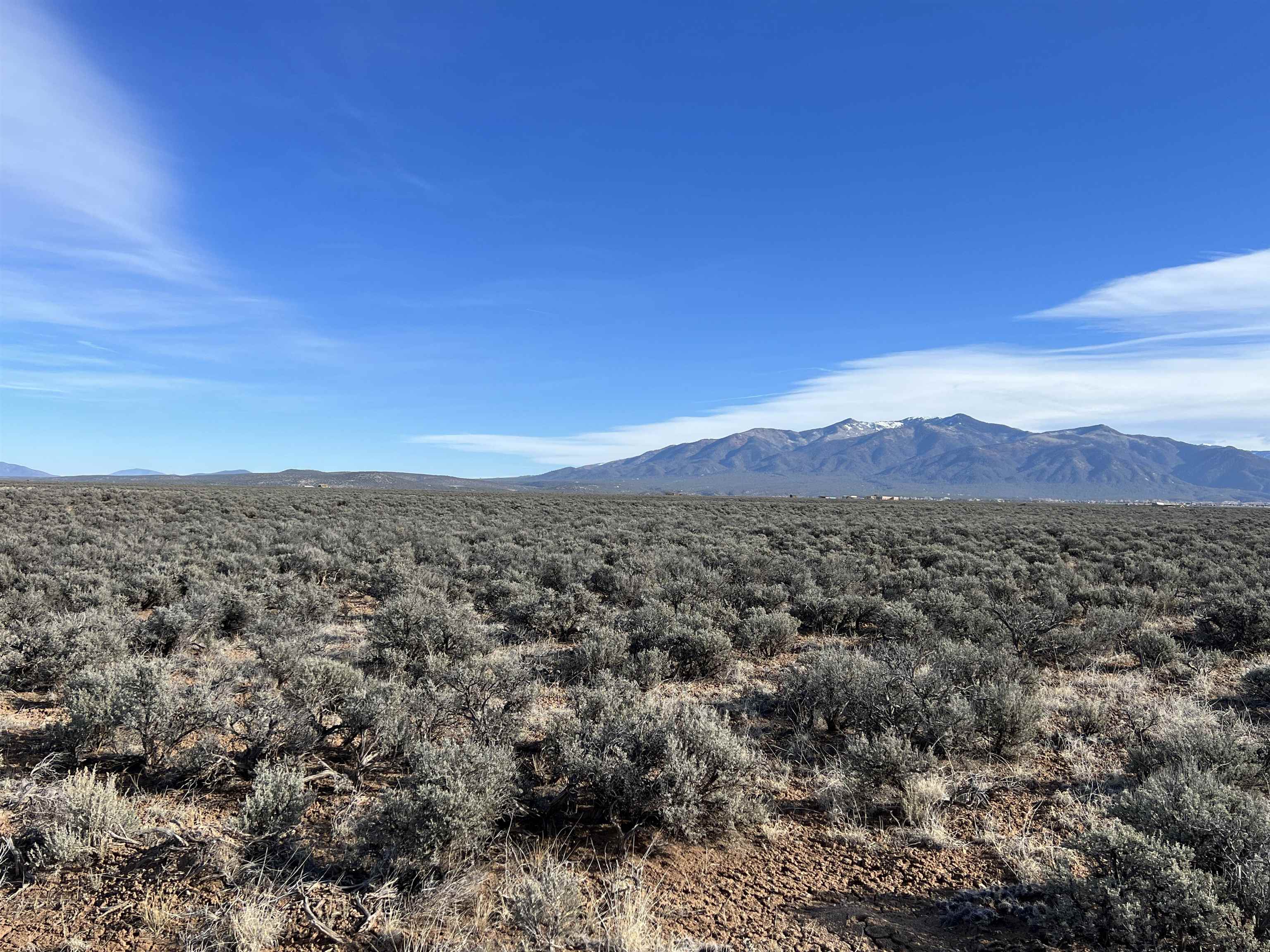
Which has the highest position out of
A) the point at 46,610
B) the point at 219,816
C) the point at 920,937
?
the point at 46,610

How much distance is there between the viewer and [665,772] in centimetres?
422

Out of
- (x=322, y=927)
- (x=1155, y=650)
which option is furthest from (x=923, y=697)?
(x=322, y=927)

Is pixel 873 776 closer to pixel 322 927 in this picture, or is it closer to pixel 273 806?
pixel 322 927

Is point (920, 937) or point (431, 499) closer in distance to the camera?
point (920, 937)

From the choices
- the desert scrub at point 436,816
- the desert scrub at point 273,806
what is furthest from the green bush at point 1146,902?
the desert scrub at point 273,806

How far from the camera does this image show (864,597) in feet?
36.8

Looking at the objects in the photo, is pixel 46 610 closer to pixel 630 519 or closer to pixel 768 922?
pixel 768 922

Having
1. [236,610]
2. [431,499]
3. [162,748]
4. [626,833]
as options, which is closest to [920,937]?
[626,833]

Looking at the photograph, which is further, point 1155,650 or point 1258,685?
point 1155,650

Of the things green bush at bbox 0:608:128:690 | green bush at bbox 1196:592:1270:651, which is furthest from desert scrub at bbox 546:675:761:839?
green bush at bbox 1196:592:1270:651

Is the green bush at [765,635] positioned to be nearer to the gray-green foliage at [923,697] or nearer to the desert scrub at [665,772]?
the gray-green foliage at [923,697]

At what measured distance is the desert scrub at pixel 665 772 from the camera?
421 centimetres

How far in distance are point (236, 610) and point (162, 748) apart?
489 centimetres

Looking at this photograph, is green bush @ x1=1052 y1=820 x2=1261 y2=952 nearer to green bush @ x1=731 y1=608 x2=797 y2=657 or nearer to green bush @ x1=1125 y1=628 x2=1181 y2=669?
green bush @ x1=731 y1=608 x2=797 y2=657
